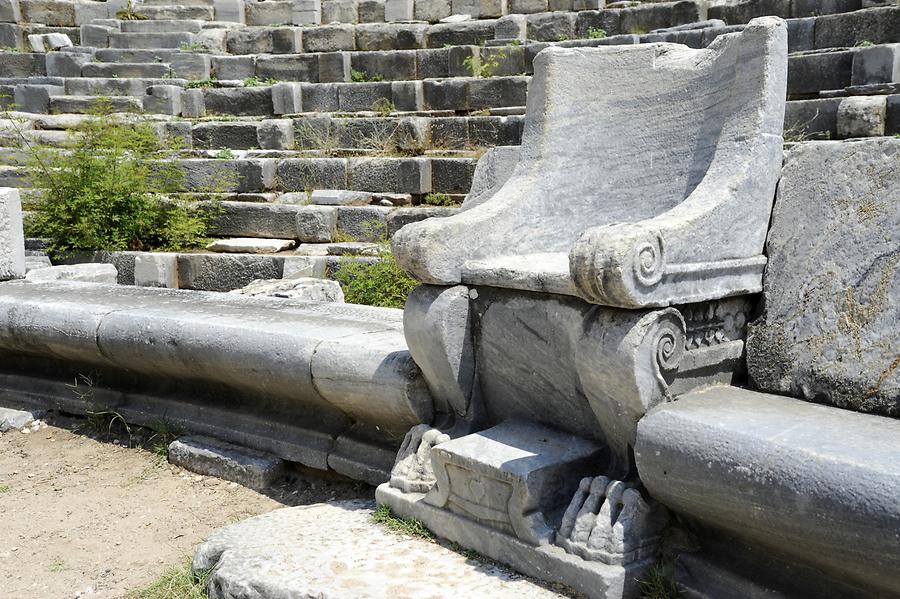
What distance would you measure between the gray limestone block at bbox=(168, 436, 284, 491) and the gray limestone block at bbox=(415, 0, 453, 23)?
10.6 m

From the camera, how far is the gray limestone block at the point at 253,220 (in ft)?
26.5

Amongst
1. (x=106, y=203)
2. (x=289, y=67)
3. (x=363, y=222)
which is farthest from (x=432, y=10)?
(x=106, y=203)

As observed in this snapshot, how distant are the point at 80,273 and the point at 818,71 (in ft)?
21.1

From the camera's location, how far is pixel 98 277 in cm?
669

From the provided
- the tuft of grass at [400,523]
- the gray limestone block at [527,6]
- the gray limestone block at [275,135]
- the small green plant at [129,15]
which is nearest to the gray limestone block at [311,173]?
the gray limestone block at [275,135]

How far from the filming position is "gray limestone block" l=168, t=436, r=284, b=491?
381 centimetres

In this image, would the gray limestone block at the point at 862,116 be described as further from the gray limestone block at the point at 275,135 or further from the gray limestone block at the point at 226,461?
the gray limestone block at the point at 275,135

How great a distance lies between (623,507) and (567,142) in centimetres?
161

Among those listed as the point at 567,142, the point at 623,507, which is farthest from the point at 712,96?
the point at 623,507

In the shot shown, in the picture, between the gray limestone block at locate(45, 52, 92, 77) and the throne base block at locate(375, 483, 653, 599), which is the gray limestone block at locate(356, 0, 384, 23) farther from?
the throne base block at locate(375, 483, 653, 599)

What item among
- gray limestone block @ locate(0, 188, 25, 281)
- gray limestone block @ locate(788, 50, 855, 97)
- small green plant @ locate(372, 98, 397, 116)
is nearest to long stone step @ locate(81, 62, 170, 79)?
small green plant @ locate(372, 98, 397, 116)

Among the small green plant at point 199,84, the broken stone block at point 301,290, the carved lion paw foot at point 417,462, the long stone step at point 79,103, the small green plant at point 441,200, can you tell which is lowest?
the carved lion paw foot at point 417,462

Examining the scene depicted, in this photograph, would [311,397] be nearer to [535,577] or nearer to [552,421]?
[552,421]

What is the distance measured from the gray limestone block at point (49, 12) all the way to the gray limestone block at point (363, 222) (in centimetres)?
955
